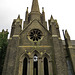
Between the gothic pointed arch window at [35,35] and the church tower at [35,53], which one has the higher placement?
the gothic pointed arch window at [35,35]

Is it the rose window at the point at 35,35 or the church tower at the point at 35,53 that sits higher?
the rose window at the point at 35,35

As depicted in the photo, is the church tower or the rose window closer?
the church tower

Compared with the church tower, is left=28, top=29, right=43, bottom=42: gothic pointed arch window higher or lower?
higher

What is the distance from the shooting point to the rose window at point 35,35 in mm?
16906

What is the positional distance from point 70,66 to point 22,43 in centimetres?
881

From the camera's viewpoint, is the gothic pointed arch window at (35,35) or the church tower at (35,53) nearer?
the church tower at (35,53)

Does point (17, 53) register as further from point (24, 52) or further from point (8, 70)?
point (8, 70)

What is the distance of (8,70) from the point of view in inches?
499

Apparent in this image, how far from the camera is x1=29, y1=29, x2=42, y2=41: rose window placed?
1691 cm

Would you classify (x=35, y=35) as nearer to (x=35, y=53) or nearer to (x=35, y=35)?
(x=35, y=35)

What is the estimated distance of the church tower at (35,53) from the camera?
13200 mm

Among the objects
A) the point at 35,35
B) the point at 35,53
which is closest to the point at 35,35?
the point at 35,35

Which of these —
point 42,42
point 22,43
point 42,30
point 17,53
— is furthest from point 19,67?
point 42,30

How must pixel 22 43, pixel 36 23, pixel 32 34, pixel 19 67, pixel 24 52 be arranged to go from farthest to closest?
pixel 36 23
pixel 32 34
pixel 22 43
pixel 24 52
pixel 19 67
